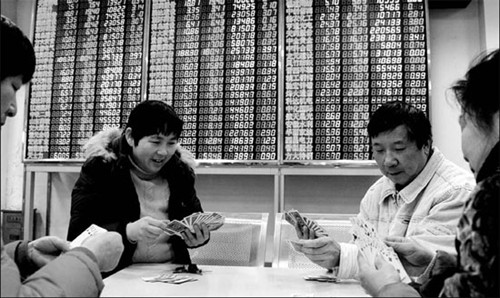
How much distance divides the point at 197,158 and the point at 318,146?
2.91 feet

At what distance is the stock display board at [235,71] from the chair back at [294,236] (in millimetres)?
756

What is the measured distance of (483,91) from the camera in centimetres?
101

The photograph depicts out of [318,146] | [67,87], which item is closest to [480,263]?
[318,146]

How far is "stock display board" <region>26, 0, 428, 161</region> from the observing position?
2.93 meters

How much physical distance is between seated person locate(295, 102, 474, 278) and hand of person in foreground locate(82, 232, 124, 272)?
0.70 m

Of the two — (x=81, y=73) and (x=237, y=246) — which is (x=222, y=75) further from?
(x=237, y=246)

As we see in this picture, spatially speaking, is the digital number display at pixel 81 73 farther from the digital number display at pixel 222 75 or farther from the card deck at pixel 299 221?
the card deck at pixel 299 221

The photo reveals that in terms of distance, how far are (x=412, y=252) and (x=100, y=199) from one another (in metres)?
1.39

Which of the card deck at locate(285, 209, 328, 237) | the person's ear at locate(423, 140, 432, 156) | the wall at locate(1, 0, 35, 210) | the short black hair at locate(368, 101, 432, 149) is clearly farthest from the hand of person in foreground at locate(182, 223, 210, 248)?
the wall at locate(1, 0, 35, 210)

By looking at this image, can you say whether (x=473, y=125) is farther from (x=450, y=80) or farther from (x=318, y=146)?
(x=450, y=80)

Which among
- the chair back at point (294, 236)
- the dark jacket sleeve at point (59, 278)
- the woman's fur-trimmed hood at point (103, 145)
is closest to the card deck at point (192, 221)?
the chair back at point (294, 236)

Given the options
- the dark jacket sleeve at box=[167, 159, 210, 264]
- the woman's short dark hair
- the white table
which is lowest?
the white table

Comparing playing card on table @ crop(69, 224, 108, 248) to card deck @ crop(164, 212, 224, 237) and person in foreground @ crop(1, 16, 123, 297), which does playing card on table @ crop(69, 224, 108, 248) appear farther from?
card deck @ crop(164, 212, 224, 237)

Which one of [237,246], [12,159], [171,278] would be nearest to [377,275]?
[171,278]
